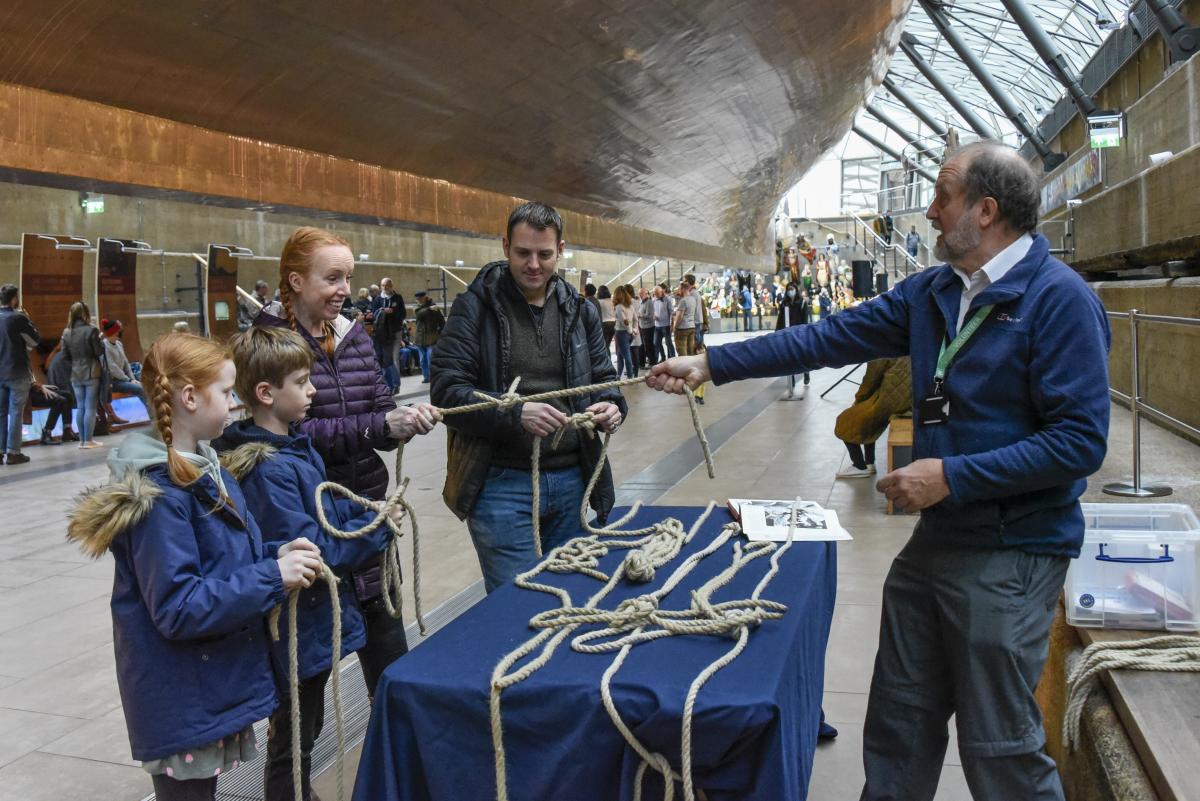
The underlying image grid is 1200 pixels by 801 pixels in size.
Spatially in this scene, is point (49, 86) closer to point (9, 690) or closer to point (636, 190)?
point (9, 690)

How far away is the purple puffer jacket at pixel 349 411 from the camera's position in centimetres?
234

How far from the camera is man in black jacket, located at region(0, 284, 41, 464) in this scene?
8117 mm

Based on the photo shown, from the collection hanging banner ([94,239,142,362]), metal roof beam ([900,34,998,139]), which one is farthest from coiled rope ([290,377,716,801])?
metal roof beam ([900,34,998,139])

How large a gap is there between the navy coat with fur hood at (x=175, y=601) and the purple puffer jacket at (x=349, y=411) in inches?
22.1

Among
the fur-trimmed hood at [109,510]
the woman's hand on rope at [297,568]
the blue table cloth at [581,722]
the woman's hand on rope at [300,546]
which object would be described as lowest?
the blue table cloth at [581,722]

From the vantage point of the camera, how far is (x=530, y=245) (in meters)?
2.46

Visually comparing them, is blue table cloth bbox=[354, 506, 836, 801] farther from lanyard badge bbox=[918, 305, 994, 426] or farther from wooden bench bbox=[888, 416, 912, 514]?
wooden bench bbox=[888, 416, 912, 514]

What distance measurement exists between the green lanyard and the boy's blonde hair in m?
1.30

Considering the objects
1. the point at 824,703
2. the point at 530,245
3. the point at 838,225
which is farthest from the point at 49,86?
A: the point at 838,225

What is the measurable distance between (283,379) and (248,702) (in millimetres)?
659

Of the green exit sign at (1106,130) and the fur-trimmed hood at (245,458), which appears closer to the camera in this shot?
the fur-trimmed hood at (245,458)

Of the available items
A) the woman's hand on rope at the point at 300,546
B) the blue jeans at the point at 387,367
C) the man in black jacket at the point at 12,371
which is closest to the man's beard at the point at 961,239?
the woman's hand on rope at the point at 300,546

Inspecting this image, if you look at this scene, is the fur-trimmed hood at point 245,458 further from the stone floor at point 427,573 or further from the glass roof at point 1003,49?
the glass roof at point 1003,49

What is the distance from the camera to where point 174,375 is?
1.75 metres
